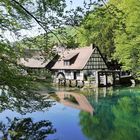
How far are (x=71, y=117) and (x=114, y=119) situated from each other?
2.84 metres

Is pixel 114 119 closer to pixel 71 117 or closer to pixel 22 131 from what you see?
pixel 71 117

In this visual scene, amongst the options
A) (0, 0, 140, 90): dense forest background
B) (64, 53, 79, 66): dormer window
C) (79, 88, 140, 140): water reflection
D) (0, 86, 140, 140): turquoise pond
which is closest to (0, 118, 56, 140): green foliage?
(0, 86, 140, 140): turquoise pond

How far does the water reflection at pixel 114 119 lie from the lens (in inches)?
664

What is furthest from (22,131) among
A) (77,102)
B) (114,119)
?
(77,102)

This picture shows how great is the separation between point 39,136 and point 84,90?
90.6 ft

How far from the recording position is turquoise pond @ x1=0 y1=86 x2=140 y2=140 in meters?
8.34

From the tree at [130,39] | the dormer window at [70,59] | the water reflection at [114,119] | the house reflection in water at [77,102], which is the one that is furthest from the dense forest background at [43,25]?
the dormer window at [70,59]

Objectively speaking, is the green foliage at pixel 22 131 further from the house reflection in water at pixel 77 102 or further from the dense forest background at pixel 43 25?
the house reflection in water at pixel 77 102

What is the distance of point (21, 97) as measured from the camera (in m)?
7.79

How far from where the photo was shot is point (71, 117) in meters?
21.7

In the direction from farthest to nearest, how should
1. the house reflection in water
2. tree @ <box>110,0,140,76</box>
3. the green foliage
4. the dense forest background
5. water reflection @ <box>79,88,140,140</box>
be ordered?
tree @ <box>110,0,140,76</box> → the house reflection in water → water reflection @ <box>79,88,140,140</box> → the green foliage → the dense forest background

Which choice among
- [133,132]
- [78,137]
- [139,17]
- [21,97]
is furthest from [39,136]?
[139,17]

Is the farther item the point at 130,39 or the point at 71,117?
the point at 130,39

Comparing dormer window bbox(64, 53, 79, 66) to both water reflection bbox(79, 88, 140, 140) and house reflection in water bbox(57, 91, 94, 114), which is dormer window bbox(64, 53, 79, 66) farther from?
water reflection bbox(79, 88, 140, 140)
